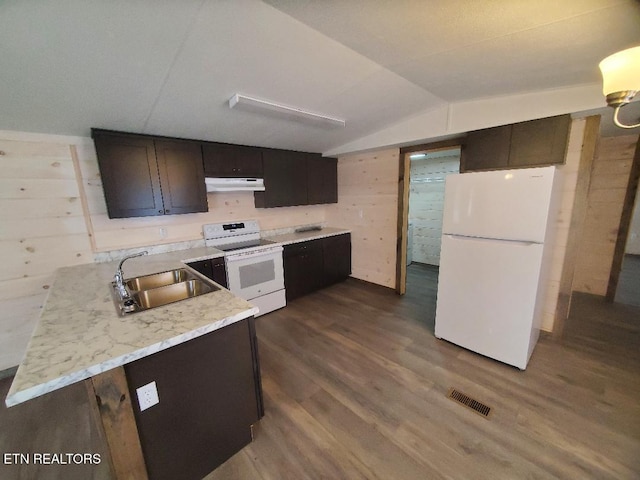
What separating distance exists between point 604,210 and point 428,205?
2.44m

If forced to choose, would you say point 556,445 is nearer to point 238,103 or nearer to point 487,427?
Answer: point 487,427

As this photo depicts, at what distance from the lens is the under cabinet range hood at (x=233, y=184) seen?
9.54ft

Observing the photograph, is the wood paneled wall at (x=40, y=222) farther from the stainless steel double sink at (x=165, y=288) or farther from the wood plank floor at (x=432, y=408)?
the wood plank floor at (x=432, y=408)

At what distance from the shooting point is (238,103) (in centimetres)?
197

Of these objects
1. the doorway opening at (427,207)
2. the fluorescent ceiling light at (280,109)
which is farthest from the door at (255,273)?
the doorway opening at (427,207)

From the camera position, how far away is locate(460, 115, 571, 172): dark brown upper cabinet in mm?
2111

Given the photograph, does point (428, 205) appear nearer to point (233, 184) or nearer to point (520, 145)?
point (520, 145)

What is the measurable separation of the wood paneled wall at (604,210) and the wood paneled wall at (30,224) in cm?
594

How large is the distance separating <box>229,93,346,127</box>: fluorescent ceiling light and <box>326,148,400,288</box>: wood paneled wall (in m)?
1.28

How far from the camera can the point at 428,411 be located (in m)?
1.77

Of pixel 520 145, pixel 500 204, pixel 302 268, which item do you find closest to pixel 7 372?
pixel 302 268

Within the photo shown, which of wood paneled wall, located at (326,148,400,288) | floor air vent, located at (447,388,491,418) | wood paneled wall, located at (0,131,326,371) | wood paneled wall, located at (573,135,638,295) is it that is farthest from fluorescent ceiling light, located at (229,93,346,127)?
wood paneled wall, located at (573,135,638,295)

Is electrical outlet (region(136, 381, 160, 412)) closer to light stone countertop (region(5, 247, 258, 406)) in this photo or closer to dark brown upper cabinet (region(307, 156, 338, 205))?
light stone countertop (region(5, 247, 258, 406))

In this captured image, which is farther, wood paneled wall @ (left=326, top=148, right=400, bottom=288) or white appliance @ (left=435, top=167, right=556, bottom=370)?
wood paneled wall @ (left=326, top=148, right=400, bottom=288)
